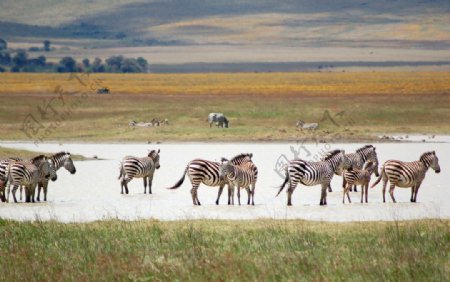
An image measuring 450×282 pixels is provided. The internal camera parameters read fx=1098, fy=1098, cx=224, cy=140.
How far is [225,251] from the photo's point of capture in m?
13.1

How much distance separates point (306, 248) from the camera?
43.2 ft

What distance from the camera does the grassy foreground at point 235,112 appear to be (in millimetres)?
40000

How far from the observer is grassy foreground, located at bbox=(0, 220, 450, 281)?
11562 millimetres

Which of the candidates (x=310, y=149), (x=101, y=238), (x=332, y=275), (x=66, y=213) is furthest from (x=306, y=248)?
(x=310, y=149)

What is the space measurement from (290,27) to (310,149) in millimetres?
164744

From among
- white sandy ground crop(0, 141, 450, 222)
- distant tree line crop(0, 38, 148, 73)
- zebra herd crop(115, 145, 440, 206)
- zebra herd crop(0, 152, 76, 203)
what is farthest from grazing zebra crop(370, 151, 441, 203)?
distant tree line crop(0, 38, 148, 73)

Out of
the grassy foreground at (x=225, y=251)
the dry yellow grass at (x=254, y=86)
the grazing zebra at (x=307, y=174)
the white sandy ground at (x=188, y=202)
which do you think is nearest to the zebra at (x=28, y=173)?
the white sandy ground at (x=188, y=202)

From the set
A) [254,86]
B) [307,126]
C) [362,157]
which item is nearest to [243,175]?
[362,157]

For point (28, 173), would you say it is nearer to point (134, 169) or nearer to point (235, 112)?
point (134, 169)

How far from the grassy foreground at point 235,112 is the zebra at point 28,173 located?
1846cm

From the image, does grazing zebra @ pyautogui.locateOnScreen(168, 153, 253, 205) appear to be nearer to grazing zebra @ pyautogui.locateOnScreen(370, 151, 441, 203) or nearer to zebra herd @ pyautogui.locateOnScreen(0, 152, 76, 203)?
zebra herd @ pyautogui.locateOnScreen(0, 152, 76, 203)

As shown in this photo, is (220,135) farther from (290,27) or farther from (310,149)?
(290,27)

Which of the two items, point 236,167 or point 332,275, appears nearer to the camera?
point 332,275

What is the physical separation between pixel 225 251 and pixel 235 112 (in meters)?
35.7
